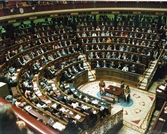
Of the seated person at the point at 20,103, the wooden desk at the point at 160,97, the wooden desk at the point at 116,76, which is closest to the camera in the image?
the seated person at the point at 20,103

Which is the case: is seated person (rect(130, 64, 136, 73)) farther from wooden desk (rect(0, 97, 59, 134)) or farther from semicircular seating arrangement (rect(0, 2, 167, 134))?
wooden desk (rect(0, 97, 59, 134))

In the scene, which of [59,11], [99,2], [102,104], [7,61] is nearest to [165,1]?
[99,2]

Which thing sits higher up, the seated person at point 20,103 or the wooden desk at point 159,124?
the seated person at point 20,103

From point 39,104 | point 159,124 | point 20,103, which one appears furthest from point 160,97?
point 20,103

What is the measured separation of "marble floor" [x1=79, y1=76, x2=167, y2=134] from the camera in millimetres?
10149

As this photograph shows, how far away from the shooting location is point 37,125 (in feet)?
6.28

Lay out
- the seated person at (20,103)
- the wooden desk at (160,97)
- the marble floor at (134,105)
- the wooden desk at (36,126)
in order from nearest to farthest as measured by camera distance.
Answer: 1. the wooden desk at (36,126)
2. the seated person at (20,103)
3. the wooden desk at (160,97)
4. the marble floor at (134,105)

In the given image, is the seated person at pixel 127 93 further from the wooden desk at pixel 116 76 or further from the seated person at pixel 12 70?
the seated person at pixel 12 70

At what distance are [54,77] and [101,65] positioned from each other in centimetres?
390

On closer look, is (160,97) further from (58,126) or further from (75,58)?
(75,58)

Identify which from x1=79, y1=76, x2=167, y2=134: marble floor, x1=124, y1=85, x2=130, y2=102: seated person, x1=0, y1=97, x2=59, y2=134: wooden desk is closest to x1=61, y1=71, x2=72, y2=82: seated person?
x1=79, y1=76, x2=167, y2=134: marble floor

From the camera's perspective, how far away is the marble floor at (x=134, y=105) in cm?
1015

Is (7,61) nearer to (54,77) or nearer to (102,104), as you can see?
(54,77)

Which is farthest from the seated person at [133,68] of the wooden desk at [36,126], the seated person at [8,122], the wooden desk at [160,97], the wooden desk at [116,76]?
the seated person at [8,122]
